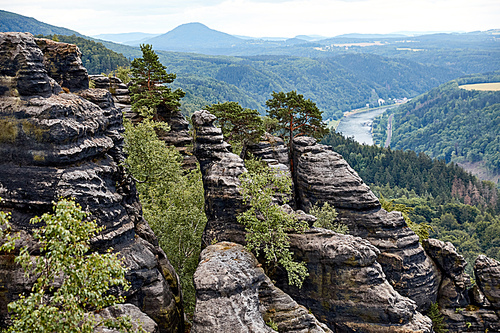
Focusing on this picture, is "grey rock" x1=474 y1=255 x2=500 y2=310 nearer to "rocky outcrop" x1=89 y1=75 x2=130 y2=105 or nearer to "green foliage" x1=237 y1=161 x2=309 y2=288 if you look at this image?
"green foliage" x1=237 y1=161 x2=309 y2=288

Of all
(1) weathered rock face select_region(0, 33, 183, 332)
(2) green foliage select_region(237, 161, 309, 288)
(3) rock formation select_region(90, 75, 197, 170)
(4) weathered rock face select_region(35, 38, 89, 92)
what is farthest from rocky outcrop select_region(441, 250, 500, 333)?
(4) weathered rock face select_region(35, 38, 89, 92)

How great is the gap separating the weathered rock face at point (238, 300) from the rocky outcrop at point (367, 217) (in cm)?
1897

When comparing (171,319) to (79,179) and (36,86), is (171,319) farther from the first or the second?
(36,86)

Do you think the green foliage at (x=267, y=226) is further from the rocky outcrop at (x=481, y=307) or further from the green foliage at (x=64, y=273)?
the rocky outcrop at (x=481, y=307)

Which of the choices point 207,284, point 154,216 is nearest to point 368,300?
point 207,284

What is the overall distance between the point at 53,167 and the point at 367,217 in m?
36.9

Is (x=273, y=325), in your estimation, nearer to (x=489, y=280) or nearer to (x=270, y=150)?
(x=489, y=280)

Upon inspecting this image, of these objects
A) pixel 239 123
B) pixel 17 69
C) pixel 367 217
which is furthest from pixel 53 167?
pixel 239 123

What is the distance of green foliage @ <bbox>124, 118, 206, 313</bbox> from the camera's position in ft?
112

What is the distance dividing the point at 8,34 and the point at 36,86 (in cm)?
356

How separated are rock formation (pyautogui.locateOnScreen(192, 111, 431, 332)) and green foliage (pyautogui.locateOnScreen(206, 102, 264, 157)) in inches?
992

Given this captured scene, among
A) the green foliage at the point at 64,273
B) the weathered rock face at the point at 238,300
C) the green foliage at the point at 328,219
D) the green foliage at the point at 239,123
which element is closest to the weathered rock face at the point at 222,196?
the weathered rock face at the point at 238,300

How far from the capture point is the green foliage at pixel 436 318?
4128 centimetres

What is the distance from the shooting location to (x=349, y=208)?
157 ft
